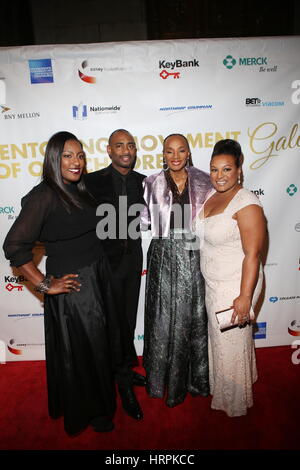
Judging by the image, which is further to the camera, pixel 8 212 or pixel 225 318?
pixel 8 212

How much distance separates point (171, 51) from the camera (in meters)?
2.44

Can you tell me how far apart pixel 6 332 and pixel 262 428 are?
253 cm

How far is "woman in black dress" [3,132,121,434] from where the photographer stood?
1.64m

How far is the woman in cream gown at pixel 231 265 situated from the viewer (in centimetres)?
168

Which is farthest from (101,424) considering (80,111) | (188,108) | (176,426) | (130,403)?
(188,108)

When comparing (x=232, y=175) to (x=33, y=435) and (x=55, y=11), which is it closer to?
(x=33, y=435)

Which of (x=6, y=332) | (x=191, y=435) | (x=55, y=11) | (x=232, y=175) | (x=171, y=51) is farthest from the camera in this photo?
(x=55, y=11)

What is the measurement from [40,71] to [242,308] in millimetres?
2521

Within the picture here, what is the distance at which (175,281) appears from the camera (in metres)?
1.99

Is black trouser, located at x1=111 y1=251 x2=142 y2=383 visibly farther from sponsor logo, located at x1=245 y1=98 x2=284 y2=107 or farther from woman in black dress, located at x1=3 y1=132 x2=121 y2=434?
sponsor logo, located at x1=245 y1=98 x2=284 y2=107

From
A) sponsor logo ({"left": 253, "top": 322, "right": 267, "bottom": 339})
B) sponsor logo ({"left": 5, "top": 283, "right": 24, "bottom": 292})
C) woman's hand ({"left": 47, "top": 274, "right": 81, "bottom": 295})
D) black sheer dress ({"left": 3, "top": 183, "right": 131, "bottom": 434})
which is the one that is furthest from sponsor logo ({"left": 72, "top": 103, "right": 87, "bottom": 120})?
sponsor logo ({"left": 253, "top": 322, "right": 267, "bottom": 339})

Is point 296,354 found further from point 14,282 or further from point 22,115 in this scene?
point 22,115

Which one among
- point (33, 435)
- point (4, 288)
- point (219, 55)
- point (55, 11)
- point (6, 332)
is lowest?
point (33, 435)

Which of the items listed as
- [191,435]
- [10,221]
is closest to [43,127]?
[10,221]
